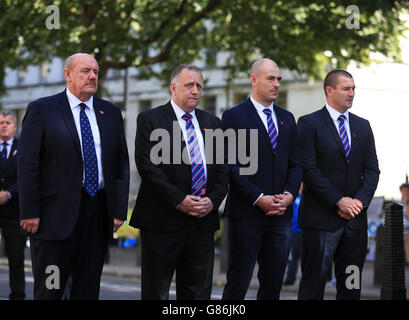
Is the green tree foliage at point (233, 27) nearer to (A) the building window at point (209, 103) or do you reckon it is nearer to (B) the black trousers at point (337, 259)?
(B) the black trousers at point (337, 259)

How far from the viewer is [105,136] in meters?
6.89

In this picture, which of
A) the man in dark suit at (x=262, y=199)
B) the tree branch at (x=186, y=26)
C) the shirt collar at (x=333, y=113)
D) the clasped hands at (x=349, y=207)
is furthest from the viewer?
the tree branch at (x=186, y=26)

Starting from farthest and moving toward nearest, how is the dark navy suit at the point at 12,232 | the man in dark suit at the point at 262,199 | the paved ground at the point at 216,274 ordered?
the paved ground at the point at 216,274
the dark navy suit at the point at 12,232
the man in dark suit at the point at 262,199

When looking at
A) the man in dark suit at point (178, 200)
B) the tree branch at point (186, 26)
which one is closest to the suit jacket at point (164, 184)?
the man in dark suit at point (178, 200)

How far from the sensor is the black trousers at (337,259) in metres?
7.65

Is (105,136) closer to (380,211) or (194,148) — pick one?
(194,148)

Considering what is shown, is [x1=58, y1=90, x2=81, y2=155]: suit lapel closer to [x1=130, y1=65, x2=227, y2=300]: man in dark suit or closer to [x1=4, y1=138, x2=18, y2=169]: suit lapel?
[x1=130, y1=65, x2=227, y2=300]: man in dark suit

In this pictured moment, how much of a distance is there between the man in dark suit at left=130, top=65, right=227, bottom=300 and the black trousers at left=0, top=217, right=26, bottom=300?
3868mm

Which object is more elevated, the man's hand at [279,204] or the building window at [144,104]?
the building window at [144,104]

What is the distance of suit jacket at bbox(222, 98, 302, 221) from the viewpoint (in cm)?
747

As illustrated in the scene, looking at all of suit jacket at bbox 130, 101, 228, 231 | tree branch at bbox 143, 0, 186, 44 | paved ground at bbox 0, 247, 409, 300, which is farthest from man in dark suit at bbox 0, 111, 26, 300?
tree branch at bbox 143, 0, 186, 44

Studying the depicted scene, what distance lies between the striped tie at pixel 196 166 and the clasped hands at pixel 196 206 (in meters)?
0.13

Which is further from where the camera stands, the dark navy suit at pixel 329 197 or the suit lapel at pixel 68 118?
the dark navy suit at pixel 329 197
